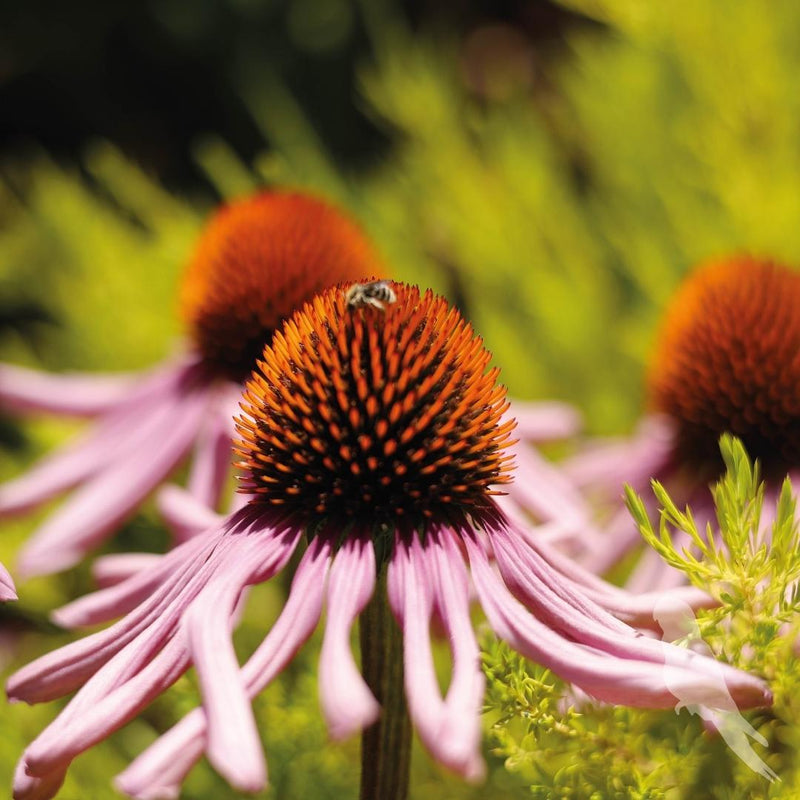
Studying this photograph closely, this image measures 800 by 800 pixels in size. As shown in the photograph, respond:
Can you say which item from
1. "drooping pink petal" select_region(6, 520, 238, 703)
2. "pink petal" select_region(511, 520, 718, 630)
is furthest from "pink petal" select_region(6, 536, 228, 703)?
"pink petal" select_region(511, 520, 718, 630)

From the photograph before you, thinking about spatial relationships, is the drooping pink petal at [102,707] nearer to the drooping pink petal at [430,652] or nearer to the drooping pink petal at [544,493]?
the drooping pink petal at [430,652]

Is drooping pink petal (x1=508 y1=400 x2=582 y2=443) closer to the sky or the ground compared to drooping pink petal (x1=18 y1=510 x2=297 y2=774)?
closer to the ground

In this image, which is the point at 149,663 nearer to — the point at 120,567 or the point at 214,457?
the point at 120,567

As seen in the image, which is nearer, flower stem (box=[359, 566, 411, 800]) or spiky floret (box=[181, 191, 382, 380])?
flower stem (box=[359, 566, 411, 800])

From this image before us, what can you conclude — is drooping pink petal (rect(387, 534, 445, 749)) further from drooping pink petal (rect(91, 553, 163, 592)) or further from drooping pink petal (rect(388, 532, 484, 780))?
drooping pink petal (rect(91, 553, 163, 592))

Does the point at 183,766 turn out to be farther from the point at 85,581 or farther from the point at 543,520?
the point at 85,581

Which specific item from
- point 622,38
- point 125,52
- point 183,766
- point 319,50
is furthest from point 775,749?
point 125,52
